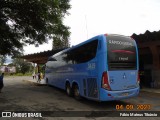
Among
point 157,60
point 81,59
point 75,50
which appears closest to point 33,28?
point 75,50

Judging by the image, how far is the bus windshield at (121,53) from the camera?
9961 millimetres

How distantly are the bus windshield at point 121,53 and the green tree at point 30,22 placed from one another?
606cm

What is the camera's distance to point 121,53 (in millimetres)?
10250

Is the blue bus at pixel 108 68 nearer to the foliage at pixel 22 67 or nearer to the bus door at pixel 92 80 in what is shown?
the bus door at pixel 92 80

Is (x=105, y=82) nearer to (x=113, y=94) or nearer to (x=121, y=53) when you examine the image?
(x=113, y=94)

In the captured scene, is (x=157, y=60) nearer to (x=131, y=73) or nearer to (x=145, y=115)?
(x=131, y=73)

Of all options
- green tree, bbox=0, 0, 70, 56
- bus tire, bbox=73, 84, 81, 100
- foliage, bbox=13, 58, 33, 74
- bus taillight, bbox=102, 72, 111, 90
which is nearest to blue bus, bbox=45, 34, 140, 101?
bus taillight, bbox=102, 72, 111, 90

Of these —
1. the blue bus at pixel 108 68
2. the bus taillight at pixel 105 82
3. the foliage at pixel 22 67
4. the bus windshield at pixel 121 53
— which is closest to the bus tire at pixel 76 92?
the blue bus at pixel 108 68

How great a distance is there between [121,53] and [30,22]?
348 inches

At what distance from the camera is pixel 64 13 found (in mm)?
18750

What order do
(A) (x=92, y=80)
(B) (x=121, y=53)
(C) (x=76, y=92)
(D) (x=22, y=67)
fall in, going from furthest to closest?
(D) (x=22, y=67)
(C) (x=76, y=92)
(A) (x=92, y=80)
(B) (x=121, y=53)

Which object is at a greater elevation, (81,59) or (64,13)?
(64,13)

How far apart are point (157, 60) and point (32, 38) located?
10772 millimetres

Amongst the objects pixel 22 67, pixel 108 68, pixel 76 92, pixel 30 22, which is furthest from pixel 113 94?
pixel 22 67
